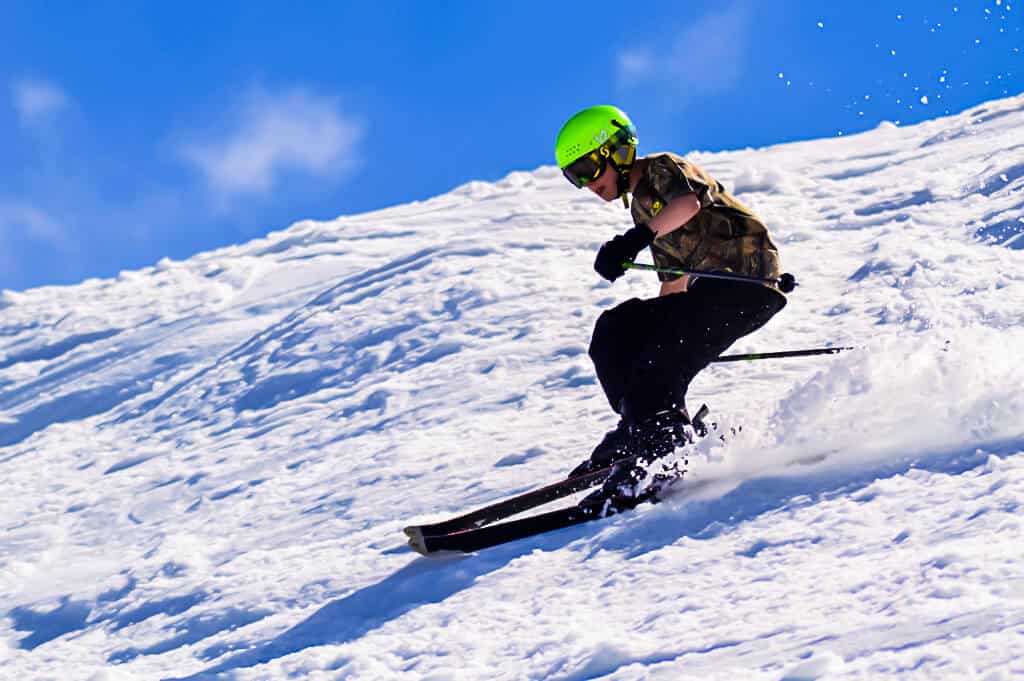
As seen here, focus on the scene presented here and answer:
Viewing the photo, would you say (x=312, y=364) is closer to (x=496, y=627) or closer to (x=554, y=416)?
(x=554, y=416)

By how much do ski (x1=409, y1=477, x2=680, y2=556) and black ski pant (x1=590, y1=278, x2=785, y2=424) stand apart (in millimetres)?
388

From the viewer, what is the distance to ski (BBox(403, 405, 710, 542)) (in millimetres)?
4719

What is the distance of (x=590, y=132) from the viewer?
194 inches

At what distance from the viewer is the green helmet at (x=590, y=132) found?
16.1ft

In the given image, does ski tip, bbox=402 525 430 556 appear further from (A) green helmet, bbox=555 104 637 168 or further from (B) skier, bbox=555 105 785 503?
(A) green helmet, bbox=555 104 637 168

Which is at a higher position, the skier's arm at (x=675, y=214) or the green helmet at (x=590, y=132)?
the green helmet at (x=590, y=132)

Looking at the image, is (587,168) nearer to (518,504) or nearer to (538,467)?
(518,504)

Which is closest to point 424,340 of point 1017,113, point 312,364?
point 312,364

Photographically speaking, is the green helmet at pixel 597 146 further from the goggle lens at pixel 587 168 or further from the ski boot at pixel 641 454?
the ski boot at pixel 641 454

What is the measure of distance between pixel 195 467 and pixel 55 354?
8.78m

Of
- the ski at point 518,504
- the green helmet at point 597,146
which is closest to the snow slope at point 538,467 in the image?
the ski at point 518,504

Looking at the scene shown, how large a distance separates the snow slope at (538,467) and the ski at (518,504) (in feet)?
0.64

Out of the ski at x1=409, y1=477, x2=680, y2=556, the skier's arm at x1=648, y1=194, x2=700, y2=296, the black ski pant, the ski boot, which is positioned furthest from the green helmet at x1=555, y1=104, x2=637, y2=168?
the ski at x1=409, y1=477, x2=680, y2=556

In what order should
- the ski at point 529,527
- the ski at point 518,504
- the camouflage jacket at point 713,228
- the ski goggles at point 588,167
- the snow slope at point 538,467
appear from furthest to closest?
the ski goggles at point 588,167 → the camouflage jacket at point 713,228 → the ski at point 518,504 → the ski at point 529,527 → the snow slope at point 538,467
